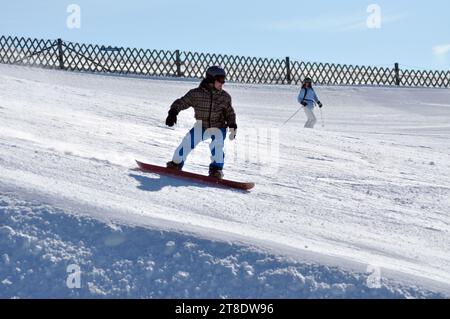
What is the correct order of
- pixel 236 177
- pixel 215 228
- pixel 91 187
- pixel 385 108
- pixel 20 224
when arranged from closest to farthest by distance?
1. pixel 20 224
2. pixel 215 228
3. pixel 91 187
4. pixel 236 177
5. pixel 385 108

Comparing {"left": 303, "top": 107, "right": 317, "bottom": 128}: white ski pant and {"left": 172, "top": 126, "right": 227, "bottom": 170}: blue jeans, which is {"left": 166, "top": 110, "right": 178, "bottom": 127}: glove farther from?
{"left": 303, "top": 107, "right": 317, "bottom": 128}: white ski pant

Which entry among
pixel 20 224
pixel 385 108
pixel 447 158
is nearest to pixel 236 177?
pixel 20 224

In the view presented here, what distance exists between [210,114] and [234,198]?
3.46 ft

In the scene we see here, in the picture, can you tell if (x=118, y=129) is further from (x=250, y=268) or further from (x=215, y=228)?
(x=250, y=268)

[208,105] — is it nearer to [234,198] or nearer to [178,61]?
[234,198]

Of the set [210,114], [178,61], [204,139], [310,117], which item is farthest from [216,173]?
[178,61]

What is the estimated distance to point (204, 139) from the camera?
7.94 metres

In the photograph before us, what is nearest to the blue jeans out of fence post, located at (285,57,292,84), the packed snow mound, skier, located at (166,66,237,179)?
skier, located at (166,66,237,179)

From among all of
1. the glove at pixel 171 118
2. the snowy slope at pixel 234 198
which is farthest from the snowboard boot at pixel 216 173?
the glove at pixel 171 118

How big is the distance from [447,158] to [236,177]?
572cm

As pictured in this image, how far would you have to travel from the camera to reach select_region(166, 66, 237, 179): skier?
784 cm

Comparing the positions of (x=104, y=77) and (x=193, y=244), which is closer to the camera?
(x=193, y=244)

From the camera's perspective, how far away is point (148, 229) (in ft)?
17.1

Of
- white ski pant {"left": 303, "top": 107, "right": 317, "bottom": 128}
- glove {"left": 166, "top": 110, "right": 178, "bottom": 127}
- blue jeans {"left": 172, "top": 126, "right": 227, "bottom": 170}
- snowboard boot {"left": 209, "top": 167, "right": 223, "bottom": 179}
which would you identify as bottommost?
white ski pant {"left": 303, "top": 107, "right": 317, "bottom": 128}
